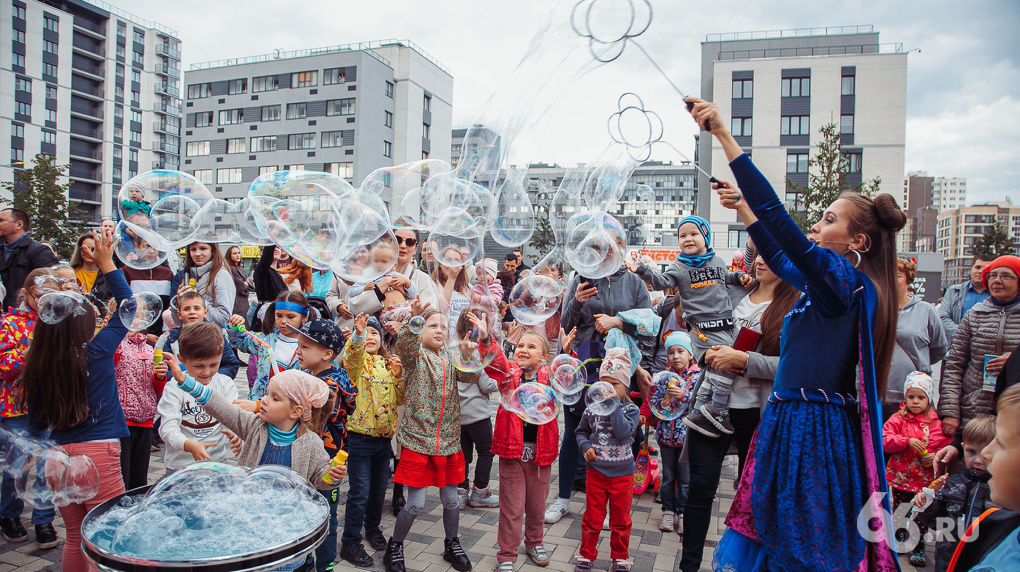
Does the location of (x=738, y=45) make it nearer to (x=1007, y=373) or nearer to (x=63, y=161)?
(x=1007, y=373)

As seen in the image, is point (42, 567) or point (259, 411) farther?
point (42, 567)

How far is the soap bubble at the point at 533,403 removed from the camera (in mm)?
3822

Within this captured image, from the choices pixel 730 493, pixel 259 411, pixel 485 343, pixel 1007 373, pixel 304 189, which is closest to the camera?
pixel 259 411

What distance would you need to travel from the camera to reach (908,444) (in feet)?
14.0

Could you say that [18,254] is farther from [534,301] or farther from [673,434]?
[673,434]

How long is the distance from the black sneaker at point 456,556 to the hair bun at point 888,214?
9.65 ft

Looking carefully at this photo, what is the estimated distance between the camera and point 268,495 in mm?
2238

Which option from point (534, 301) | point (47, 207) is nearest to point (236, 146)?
point (47, 207)

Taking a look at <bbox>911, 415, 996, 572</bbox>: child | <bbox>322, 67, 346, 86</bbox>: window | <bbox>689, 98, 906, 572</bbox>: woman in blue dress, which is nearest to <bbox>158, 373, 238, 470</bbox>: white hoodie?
<bbox>689, 98, 906, 572</bbox>: woman in blue dress

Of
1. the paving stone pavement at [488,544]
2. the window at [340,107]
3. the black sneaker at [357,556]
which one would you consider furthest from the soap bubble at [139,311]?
the window at [340,107]

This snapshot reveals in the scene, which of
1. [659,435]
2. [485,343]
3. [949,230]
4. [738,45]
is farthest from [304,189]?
[949,230]

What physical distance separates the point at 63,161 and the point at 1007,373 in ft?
232

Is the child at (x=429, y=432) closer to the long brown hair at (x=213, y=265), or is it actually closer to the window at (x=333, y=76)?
the long brown hair at (x=213, y=265)

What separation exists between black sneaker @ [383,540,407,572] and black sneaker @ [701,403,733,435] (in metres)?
2.02
